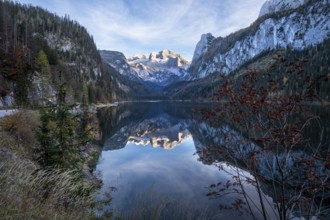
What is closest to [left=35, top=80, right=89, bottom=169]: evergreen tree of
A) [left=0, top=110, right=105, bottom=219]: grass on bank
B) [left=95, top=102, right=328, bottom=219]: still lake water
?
[left=0, top=110, right=105, bottom=219]: grass on bank

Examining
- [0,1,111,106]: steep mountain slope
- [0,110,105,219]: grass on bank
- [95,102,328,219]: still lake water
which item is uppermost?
[0,1,111,106]: steep mountain slope

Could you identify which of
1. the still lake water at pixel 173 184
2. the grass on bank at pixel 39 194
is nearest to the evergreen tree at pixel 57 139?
the grass on bank at pixel 39 194

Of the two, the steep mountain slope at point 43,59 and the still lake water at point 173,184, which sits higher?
the steep mountain slope at point 43,59

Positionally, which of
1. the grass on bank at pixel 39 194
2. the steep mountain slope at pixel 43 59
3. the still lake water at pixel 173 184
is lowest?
the still lake water at pixel 173 184

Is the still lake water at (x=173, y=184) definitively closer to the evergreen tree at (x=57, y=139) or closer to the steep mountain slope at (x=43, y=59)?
the evergreen tree at (x=57, y=139)

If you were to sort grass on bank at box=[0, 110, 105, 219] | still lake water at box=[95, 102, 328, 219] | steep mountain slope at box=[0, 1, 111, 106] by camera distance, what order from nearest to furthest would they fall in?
grass on bank at box=[0, 110, 105, 219] → still lake water at box=[95, 102, 328, 219] → steep mountain slope at box=[0, 1, 111, 106]

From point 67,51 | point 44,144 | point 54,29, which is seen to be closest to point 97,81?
point 67,51

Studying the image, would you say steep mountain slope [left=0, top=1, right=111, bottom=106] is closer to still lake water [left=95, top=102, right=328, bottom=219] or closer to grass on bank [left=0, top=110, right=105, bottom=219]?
A: grass on bank [left=0, top=110, right=105, bottom=219]

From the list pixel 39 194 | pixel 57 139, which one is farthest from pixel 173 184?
pixel 39 194

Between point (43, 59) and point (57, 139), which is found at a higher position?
point (43, 59)

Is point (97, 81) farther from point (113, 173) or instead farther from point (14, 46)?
point (113, 173)

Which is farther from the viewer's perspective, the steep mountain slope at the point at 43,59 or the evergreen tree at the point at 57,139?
the steep mountain slope at the point at 43,59

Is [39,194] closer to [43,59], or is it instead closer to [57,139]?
[57,139]

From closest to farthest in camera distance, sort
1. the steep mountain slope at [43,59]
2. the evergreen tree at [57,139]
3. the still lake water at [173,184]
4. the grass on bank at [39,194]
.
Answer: the grass on bank at [39,194]
the evergreen tree at [57,139]
the still lake water at [173,184]
the steep mountain slope at [43,59]
